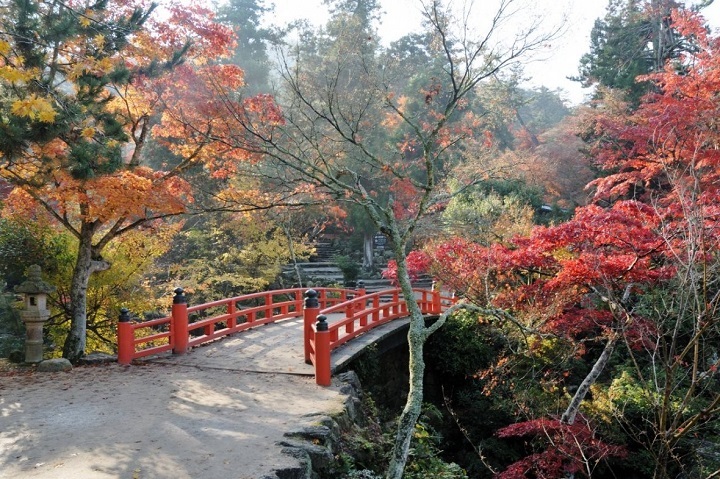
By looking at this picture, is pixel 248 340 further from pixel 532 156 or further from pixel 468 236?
pixel 532 156

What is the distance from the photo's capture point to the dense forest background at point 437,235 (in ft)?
21.5

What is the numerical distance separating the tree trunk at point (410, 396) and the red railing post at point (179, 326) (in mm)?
4920

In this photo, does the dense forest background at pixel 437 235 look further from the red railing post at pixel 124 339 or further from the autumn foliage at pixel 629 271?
the red railing post at pixel 124 339

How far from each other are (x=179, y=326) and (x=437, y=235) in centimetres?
1134

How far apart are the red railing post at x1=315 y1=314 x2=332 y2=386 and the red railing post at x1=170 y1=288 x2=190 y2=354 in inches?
120

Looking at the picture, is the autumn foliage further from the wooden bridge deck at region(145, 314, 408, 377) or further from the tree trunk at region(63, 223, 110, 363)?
the tree trunk at region(63, 223, 110, 363)

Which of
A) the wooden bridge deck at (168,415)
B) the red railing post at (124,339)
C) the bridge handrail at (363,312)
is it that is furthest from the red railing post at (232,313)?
the red railing post at (124,339)

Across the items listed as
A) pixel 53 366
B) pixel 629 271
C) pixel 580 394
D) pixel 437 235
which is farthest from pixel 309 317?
pixel 437 235

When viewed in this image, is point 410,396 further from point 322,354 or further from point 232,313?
point 232,313

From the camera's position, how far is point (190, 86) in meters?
10.9

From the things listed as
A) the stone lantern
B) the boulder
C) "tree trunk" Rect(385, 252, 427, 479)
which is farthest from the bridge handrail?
the stone lantern

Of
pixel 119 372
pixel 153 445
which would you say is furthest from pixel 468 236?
pixel 153 445

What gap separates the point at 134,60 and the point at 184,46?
1.00 m

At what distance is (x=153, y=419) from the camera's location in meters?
6.32
